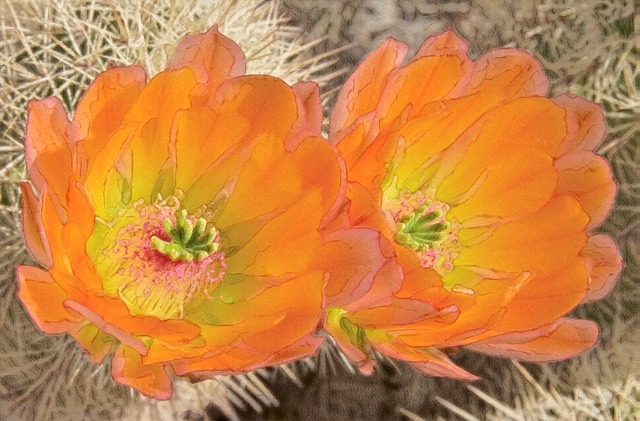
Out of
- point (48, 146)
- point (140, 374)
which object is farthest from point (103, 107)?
point (140, 374)

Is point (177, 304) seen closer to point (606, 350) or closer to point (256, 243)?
point (256, 243)

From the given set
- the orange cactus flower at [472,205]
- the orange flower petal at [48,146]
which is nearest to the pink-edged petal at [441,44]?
the orange cactus flower at [472,205]

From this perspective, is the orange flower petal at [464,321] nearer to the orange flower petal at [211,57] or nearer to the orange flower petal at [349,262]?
the orange flower petal at [349,262]

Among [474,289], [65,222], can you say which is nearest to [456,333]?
[474,289]

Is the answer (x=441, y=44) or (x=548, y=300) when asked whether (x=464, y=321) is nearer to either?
(x=548, y=300)

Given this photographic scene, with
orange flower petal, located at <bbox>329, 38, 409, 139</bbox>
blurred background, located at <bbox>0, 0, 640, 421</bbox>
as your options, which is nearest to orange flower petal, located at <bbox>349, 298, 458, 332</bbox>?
orange flower petal, located at <bbox>329, 38, 409, 139</bbox>

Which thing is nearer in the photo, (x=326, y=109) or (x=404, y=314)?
(x=404, y=314)
